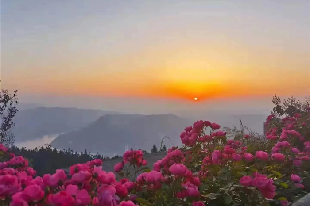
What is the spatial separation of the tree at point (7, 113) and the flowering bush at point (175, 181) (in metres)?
3.33

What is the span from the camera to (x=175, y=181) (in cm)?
204

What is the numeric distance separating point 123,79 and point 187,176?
36.3 feet

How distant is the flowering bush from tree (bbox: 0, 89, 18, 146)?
3.33 m

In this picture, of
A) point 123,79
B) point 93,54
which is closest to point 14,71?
point 93,54

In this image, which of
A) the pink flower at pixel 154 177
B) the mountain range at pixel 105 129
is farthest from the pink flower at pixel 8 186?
the mountain range at pixel 105 129

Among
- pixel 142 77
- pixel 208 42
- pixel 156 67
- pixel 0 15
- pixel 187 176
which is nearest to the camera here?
pixel 187 176

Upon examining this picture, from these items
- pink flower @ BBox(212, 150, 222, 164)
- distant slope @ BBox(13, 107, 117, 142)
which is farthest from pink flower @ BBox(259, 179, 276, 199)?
distant slope @ BBox(13, 107, 117, 142)

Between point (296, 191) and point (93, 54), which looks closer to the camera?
point (296, 191)

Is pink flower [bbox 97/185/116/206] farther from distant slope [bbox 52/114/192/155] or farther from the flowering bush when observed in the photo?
distant slope [bbox 52/114/192/155]

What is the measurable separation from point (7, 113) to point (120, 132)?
5.72m

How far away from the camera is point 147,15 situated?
27.2 ft

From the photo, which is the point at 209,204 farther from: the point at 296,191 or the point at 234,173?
the point at 296,191

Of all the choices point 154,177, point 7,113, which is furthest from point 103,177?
point 7,113

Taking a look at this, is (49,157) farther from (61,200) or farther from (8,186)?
(61,200)
